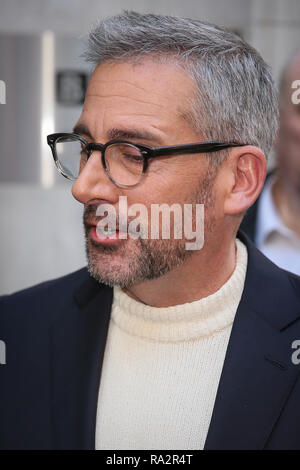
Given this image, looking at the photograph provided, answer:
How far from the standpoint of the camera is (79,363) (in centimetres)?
151

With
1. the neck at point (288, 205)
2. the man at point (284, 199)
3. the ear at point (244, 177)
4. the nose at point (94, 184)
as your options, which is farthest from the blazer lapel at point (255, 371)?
the neck at point (288, 205)

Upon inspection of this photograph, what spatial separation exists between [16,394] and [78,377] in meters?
0.19

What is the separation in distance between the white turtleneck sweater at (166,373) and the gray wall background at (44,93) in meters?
1.54

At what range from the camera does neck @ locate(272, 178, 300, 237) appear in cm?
238

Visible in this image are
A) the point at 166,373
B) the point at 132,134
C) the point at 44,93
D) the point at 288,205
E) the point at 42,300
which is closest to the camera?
the point at 132,134

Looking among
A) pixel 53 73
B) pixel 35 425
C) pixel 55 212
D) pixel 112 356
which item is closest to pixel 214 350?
pixel 112 356

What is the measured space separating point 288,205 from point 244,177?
0.96 meters

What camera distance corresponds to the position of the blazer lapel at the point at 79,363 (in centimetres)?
144

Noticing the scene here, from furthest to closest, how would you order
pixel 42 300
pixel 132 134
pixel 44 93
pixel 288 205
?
pixel 44 93, pixel 288 205, pixel 42 300, pixel 132 134

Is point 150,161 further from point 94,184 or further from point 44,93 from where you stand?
point 44,93

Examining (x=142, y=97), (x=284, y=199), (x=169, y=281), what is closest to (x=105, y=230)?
(x=169, y=281)

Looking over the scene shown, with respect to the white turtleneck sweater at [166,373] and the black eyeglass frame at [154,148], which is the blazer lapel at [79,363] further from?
the black eyeglass frame at [154,148]

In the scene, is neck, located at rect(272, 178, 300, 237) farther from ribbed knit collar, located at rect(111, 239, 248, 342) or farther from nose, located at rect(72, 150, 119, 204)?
nose, located at rect(72, 150, 119, 204)

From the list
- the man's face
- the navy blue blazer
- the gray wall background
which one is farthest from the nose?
the gray wall background
